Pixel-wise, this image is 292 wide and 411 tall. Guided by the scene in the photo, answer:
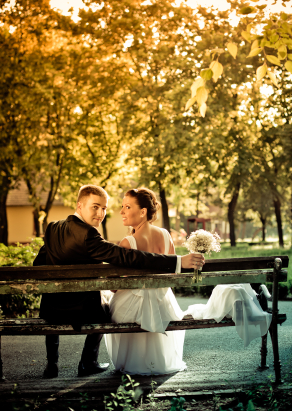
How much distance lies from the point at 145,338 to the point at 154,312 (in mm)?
433

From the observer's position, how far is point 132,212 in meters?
5.03

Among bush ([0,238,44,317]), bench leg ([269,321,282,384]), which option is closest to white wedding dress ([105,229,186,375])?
bench leg ([269,321,282,384])

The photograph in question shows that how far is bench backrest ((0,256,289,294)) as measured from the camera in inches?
164

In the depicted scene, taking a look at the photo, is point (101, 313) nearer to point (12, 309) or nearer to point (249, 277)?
point (249, 277)

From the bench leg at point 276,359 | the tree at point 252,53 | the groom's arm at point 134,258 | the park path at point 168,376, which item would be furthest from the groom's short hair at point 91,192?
the bench leg at point 276,359

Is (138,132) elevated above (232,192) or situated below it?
above

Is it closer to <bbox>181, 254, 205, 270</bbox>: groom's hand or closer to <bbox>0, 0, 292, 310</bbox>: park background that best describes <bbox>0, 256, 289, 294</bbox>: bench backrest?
<bbox>181, 254, 205, 270</bbox>: groom's hand

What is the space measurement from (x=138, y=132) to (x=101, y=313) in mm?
17604

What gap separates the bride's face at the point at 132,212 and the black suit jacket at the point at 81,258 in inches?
24.8

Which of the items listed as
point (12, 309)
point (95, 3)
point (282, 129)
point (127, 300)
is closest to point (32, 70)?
point (95, 3)

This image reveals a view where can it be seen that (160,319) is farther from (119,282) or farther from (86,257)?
(86,257)

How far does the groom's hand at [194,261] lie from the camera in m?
4.39

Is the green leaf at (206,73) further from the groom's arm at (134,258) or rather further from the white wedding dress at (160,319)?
the white wedding dress at (160,319)

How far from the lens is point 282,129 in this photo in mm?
21953
